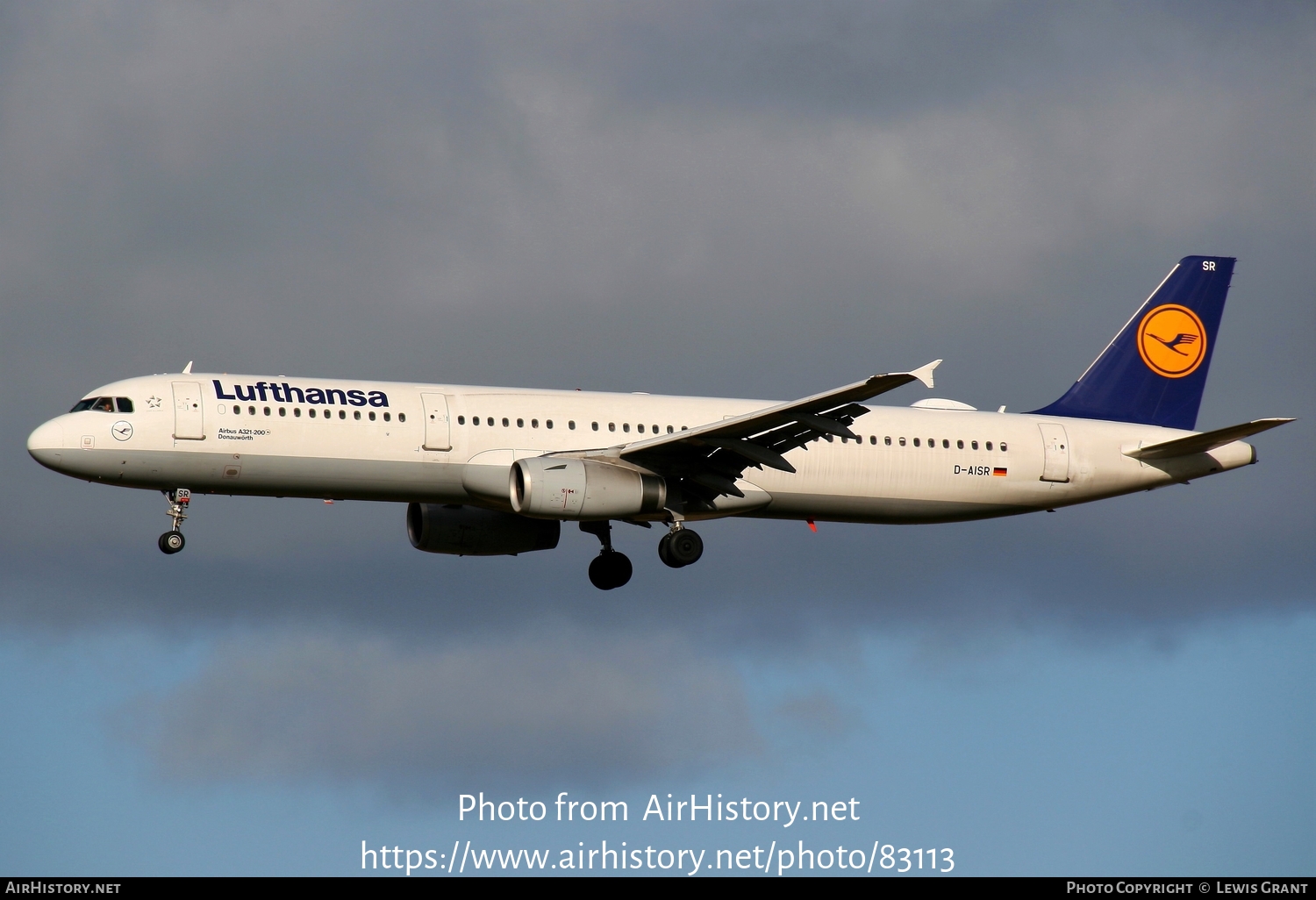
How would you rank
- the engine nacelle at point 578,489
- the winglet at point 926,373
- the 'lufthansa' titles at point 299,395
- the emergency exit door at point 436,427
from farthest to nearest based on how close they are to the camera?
1. the emergency exit door at point 436,427
2. the 'lufthansa' titles at point 299,395
3. the engine nacelle at point 578,489
4. the winglet at point 926,373

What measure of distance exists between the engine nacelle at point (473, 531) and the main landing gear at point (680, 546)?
4.58 m

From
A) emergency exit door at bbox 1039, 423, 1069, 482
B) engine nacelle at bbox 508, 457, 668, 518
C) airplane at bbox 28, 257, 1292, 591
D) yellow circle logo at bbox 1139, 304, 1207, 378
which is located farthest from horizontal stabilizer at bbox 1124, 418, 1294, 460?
engine nacelle at bbox 508, 457, 668, 518

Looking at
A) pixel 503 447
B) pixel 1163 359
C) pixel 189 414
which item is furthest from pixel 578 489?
pixel 1163 359

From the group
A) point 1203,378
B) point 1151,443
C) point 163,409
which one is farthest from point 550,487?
point 1203,378

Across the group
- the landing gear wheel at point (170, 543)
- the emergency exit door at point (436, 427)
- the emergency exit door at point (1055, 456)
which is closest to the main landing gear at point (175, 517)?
A: the landing gear wheel at point (170, 543)

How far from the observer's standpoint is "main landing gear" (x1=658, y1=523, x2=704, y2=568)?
47062mm

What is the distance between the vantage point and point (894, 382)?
39.7 m

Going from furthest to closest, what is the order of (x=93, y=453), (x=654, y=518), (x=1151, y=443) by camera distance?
(x=1151, y=443) → (x=654, y=518) → (x=93, y=453)

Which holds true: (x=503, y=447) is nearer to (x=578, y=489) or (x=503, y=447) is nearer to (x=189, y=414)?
(x=578, y=489)

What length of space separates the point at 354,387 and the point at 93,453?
253 inches

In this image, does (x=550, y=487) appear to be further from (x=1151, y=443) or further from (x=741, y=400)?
(x=1151, y=443)

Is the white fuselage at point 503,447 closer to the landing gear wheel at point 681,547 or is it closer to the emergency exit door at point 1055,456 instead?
the emergency exit door at point 1055,456

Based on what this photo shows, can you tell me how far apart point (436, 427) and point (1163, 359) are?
2242cm

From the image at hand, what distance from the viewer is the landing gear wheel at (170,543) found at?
4450 centimetres
